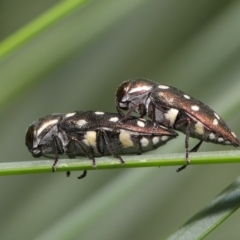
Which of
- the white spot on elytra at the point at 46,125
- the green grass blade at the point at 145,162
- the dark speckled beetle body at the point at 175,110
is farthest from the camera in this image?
the white spot on elytra at the point at 46,125

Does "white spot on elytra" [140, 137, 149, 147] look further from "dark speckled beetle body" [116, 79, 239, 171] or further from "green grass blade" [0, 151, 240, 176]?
"green grass blade" [0, 151, 240, 176]

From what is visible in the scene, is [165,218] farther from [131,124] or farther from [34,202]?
[131,124]

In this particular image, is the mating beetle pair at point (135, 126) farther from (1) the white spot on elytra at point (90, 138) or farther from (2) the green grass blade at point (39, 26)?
(2) the green grass blade at point (39, 26)

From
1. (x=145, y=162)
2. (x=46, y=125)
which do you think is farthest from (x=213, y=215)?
(x=46, y=125)

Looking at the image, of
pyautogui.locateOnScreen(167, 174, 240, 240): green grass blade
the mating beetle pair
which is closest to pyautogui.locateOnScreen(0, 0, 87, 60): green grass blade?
the mating beetle pair

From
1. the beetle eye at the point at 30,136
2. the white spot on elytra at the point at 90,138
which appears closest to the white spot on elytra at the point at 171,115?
the white spot on elytra at the point at 90,138

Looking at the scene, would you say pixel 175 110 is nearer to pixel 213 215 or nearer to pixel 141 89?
pixel 141 89
